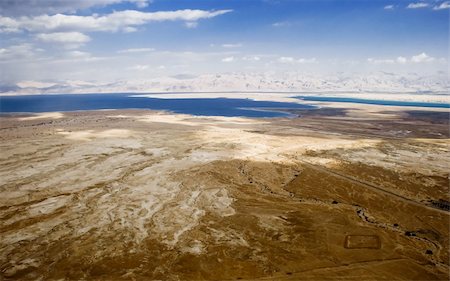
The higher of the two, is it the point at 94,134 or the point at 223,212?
the point at 94,134

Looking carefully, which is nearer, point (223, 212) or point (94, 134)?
point (223, 212)

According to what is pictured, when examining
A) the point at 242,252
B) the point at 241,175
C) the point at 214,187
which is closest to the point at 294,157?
the point at 241,175

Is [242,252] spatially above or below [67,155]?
below

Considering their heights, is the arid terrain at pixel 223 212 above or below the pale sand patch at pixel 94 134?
below

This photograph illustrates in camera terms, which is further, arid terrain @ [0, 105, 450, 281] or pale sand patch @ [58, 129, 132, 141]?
pale sand patch @ [58, 129, 132, 141]

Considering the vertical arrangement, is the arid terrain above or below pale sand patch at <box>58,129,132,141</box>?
below

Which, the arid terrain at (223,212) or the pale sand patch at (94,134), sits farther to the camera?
the pale sand patch at (94,134)

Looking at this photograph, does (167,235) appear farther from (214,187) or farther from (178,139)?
(178,139)

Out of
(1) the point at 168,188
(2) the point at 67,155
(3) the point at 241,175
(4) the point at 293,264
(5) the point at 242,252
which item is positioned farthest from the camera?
(2) the point at 67,155
